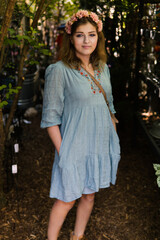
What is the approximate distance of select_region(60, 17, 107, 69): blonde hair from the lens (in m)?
1.84

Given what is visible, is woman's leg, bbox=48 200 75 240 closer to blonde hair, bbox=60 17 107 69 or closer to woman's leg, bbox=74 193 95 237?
woman's leg, bbox=74 193 95 237

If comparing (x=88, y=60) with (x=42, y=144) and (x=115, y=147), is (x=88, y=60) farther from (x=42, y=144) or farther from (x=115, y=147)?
(x=42, y=144)

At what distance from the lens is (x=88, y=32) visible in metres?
1.82

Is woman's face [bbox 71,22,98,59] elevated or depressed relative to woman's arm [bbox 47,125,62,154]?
elevated

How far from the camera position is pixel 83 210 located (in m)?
2.16

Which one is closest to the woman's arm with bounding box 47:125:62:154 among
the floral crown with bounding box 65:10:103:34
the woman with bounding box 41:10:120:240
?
the woman with bounding box 41:10:120:240

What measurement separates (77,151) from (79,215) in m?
0.62

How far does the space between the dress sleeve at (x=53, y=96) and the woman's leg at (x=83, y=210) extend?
0.65 meters

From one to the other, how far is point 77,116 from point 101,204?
129 cm

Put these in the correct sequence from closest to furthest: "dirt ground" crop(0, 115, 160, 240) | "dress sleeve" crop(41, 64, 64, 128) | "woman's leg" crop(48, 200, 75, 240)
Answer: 1. "dress sleeve" crop(41, 64, 64, 128)
2. "woman's leg" crop(48, 200, 75, 240)
3. "dirt ground" crop(0, 115, 160, 240)

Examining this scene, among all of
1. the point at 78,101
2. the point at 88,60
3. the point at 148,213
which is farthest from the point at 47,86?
the point at 148,213

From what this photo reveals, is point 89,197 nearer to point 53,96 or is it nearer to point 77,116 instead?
point 77,116

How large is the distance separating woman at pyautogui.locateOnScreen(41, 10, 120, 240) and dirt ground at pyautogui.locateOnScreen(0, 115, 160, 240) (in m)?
0.63

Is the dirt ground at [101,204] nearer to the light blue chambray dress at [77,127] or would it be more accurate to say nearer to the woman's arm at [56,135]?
the light blue chambray dress at [77,127]
